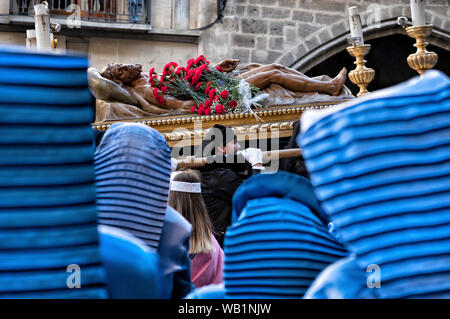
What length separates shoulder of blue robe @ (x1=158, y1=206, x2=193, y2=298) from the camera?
5.39 ft

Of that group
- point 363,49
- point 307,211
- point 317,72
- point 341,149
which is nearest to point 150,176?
point 307,211

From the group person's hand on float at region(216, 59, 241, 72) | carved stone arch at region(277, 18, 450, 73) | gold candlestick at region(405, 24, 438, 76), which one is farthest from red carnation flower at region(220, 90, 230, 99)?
carved stone arch at region(277, 18, 450, 73)

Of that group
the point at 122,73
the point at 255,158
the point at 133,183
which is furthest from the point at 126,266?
the point at 122,73

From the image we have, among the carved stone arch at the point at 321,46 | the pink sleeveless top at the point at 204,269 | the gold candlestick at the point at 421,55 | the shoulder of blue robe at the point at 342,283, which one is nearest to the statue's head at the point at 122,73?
the gold candlestick at the point at 421,55

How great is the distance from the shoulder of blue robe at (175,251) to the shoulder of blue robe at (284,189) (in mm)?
200

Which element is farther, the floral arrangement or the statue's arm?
the statue's arm

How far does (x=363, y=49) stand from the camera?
15.9ft

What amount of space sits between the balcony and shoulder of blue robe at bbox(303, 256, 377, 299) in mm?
9309

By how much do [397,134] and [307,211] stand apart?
1.52 feet

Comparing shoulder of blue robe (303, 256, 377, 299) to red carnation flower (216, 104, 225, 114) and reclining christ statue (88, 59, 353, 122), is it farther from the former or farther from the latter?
reclining christ statue (88, 59, 353, 122)

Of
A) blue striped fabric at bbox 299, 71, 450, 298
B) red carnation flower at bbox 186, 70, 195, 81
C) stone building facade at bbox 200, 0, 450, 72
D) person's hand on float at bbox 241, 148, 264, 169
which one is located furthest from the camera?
stone building facade at bbox 200, 0, 450, 72

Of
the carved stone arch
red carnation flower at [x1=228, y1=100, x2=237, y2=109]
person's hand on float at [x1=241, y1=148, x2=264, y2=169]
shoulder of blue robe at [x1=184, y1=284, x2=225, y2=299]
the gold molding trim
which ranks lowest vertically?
shoulder of blue robe at [x1=184, y1=284, x2=225, y2=299]

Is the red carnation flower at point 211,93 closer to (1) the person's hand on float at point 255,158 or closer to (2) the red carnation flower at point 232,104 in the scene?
(2) the red carnation flower at point 232,104

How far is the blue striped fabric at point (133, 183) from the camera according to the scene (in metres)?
1.55
